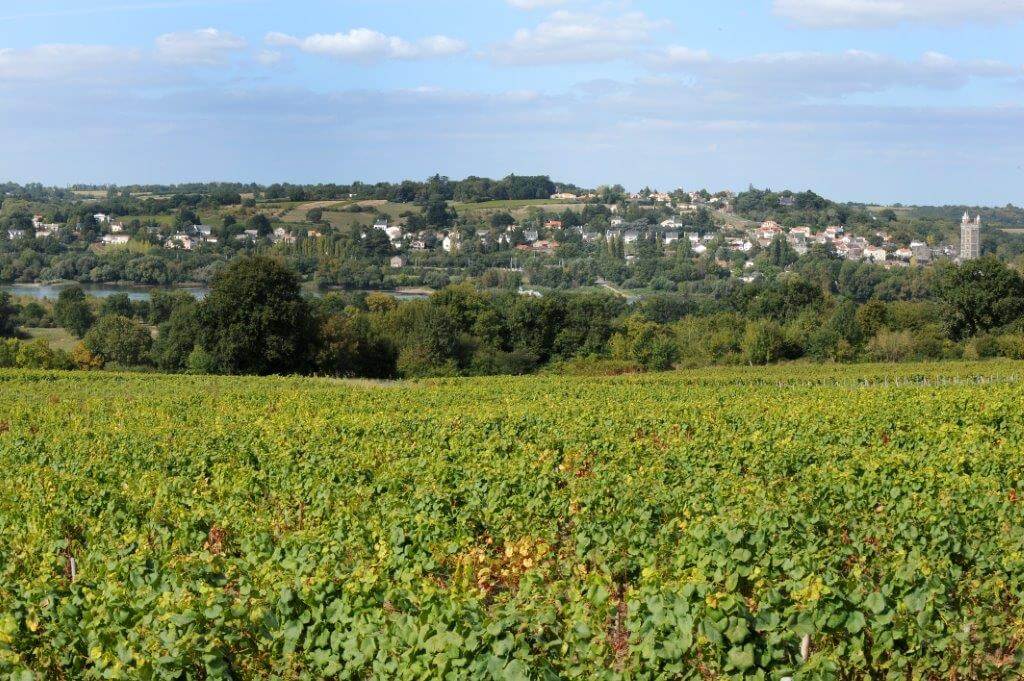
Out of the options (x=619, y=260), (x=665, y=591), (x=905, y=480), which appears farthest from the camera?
(x=619, y=260)

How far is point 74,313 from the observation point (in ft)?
241

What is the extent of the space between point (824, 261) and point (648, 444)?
136 m

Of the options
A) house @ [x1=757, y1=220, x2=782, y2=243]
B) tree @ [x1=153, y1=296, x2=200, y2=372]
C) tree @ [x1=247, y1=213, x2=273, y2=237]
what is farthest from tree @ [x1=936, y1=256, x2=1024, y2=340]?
tree @ [x1=247, y1=213, x2=273, y2=237]

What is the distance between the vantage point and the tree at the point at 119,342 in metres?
61.7

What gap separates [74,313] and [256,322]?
30.0 meters

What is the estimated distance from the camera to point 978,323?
65625mm

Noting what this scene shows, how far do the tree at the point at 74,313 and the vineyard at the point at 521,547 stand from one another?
5759cm

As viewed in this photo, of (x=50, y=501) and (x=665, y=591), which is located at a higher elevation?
(x=665, y=591)

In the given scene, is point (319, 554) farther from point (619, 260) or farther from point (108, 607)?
point (619, 260)

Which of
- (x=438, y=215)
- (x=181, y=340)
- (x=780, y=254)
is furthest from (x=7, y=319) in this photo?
(x=438, y=215)

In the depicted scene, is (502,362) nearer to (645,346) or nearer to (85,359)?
(645,346)

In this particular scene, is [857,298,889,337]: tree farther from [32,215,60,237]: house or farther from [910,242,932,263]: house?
[32,215,60,237]: house

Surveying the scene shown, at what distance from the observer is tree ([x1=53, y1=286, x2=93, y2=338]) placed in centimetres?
7344

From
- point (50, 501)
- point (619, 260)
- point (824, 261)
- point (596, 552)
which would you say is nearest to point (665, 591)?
point (596, 552)
